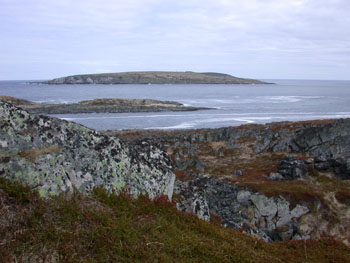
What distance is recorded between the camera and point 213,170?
2866 centimetres

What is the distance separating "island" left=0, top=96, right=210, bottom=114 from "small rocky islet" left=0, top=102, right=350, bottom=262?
203ft

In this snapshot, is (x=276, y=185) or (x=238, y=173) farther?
(x=238, y=173)

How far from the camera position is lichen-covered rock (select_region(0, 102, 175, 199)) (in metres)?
6.79

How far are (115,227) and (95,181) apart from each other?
72.6 inches

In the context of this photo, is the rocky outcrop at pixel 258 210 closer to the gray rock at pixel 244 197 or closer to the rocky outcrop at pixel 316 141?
the gray rock at pixel 244 197

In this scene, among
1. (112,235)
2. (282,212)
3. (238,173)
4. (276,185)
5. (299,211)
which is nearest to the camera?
(112,235)

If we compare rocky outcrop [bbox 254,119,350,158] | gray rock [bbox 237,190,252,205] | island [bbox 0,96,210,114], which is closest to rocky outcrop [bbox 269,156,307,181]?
gray rock [bbox 237,190,252,205]

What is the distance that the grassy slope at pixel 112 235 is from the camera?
17.3 feet

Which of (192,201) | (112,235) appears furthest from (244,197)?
(112,235)

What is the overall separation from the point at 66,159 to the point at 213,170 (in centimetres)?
2237

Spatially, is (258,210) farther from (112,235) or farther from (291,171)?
(112,235)

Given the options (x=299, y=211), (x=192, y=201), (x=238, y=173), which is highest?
(x=192, y=201)

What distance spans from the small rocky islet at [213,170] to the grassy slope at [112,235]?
0.56m

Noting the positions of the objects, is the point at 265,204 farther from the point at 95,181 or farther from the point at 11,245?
the point at 11,245
